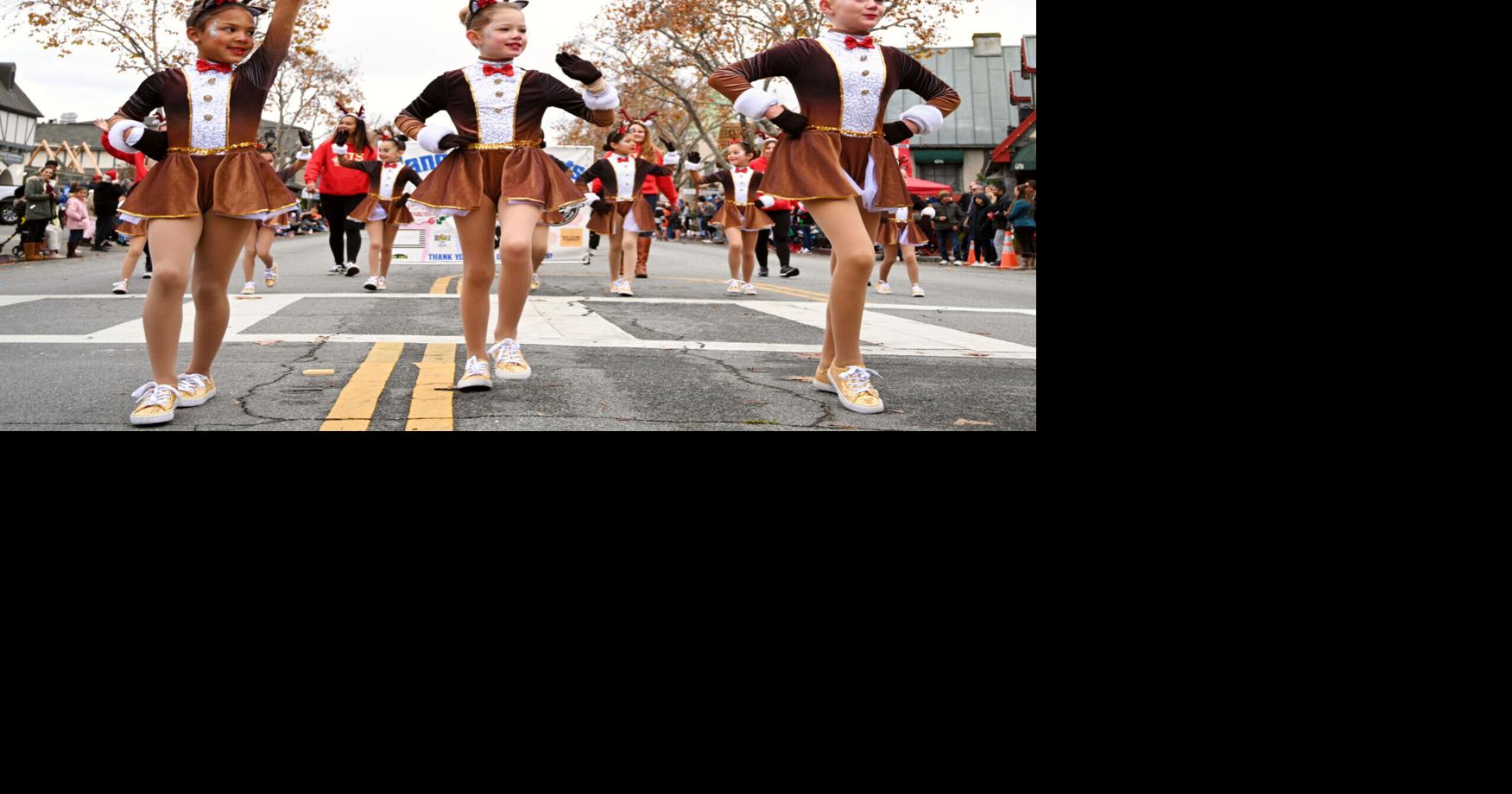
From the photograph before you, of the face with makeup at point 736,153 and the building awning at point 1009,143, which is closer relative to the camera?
the face with makeup at point 736,153

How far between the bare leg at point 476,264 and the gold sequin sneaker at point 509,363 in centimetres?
23

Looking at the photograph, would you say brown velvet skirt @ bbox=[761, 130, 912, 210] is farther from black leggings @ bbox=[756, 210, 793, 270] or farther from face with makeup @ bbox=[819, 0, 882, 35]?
black leggings @ bbox=[756, 210, 793, 270]

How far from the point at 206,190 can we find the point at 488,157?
3.58 ft

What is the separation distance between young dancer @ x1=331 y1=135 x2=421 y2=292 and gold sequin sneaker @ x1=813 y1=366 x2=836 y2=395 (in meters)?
7.52

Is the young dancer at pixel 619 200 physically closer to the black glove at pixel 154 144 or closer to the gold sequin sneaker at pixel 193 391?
the gold sequin sneaker at pixel 193 391

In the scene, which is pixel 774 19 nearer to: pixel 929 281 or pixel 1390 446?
pixel 929 281

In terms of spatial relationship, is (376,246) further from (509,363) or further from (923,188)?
(923,188)

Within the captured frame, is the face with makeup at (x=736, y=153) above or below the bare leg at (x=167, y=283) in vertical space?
above

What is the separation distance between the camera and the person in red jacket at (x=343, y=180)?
11.4 meters

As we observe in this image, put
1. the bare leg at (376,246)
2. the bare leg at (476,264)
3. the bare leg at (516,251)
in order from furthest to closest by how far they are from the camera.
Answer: the bare leg at (376,246) < the bare leg at (476,264) < the bare leg at (516,251)

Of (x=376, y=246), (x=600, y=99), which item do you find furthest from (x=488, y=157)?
(x=376, y=246)

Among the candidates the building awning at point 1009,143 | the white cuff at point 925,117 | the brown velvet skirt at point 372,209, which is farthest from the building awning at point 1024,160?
the white cuff at point 925,117

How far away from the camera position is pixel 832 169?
Result: 4777 millimetres

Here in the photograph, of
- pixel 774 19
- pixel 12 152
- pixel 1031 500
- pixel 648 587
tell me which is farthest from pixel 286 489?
pixel 12 152
